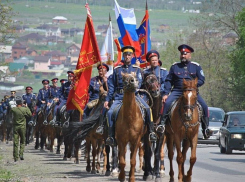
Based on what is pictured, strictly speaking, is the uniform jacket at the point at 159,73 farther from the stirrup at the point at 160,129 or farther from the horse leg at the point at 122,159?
the horse leg at the point at 122,159

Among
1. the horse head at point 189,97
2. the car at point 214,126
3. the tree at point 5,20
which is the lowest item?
the car at point 214,126

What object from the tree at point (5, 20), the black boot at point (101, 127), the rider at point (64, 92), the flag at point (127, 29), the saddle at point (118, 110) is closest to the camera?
the saddle at point (118, 110)

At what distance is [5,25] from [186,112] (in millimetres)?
20743

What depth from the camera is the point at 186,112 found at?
1683cm

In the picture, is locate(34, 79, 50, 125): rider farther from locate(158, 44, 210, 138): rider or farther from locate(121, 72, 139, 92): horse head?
locate(121, 72, 139, 92): horse head

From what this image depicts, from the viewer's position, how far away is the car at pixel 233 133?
30031mm

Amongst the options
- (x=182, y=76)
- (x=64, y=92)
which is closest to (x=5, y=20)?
(x=64, y=92)

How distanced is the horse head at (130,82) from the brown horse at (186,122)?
3.66ft

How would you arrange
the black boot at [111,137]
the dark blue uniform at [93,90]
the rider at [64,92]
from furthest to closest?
the rider at [64,92], the dark blue uniform at [93,90], the black boot at [111,137]

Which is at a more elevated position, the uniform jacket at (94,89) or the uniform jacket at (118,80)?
the uniform jacket at (118,80)

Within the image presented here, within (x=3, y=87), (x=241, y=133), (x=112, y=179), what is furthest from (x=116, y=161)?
(x=3, y=87)

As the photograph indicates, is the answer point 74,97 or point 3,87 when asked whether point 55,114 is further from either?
point 3,87

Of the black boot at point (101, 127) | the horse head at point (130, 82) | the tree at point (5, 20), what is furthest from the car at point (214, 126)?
the horse head at point (130, 82)

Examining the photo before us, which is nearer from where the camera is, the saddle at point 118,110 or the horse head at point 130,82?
the horse head at point 130,82
